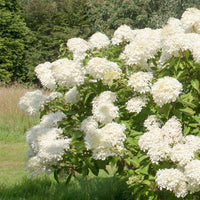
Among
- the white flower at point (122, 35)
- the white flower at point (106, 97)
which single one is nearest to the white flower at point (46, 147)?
the white flower at point (106, 97)

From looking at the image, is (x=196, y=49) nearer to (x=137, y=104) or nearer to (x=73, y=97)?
(x=137, y=104)

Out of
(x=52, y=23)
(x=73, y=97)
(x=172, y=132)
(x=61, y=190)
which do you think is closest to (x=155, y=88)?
(x=172, y=132)

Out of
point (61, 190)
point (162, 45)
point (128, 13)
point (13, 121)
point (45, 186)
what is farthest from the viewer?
point (128, 13)

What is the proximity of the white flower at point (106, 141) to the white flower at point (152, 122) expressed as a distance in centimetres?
26

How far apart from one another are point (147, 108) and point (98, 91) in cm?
51

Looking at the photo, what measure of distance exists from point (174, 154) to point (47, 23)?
1055 inches

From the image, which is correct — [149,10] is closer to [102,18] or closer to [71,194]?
[102,18]

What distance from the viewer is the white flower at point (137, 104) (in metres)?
3.14

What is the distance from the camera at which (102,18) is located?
81.4 ft

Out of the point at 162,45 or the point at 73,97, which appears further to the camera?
the point at 73,97

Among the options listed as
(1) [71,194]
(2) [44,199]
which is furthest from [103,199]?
(2) [44,199]

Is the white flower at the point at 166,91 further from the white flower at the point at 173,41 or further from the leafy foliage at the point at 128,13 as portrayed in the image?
the leafy foliage at the point at 128,13

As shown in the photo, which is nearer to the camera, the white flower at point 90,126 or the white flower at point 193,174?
the white flower at point 193,174

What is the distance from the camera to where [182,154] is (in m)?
2.79
